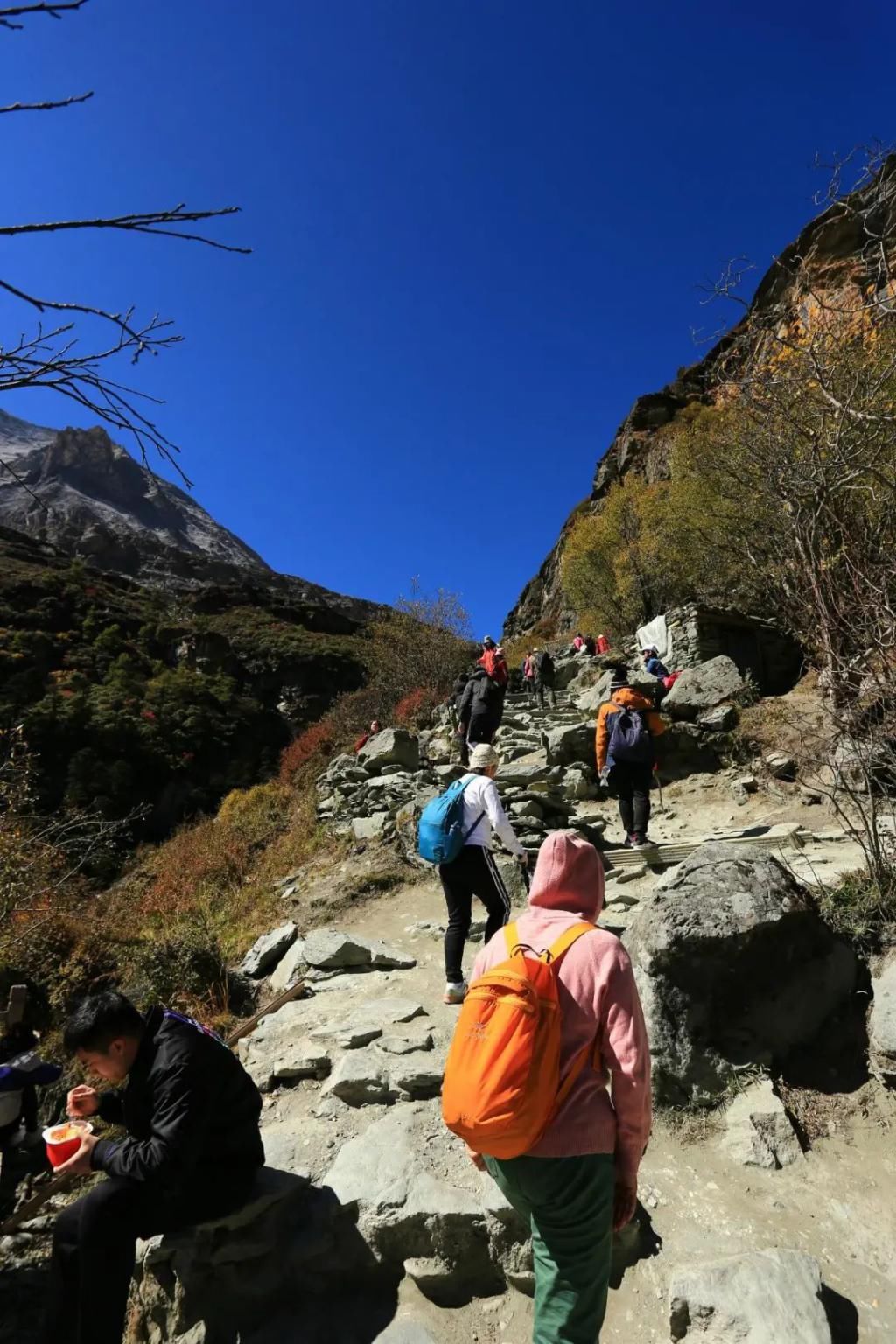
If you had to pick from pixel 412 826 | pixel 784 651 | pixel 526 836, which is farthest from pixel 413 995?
pixel 784 651

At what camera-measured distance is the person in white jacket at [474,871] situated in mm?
4129

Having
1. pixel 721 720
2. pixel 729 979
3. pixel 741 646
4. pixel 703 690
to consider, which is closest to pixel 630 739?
pixel 729 979

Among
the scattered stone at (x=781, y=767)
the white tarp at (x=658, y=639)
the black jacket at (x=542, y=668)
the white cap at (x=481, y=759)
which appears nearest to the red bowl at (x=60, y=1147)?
the white cap at (x=481, y=759)

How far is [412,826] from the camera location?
27.8ft

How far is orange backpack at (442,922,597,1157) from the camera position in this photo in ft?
5.11

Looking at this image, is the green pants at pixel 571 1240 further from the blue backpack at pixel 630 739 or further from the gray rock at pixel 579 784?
the gray rock at pixel 579 784

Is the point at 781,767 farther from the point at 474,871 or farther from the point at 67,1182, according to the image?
the point at 67,1182

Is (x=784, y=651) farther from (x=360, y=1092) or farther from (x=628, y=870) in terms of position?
(x=360, y=1092)

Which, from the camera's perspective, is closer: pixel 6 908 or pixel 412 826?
pixel 6 908

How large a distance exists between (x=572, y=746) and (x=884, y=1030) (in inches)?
273

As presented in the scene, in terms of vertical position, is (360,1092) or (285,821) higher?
(285,821)

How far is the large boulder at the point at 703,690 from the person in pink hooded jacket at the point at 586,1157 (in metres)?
9.54

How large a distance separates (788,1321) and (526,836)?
18.3ft

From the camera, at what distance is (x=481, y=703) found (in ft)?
28.3
